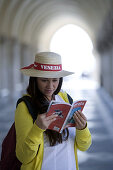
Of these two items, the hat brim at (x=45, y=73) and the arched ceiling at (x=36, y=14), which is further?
the arched ceiling at (x=36, y=14)

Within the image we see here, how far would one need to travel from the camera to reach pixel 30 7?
1942 centimetres

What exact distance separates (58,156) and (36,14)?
21.8 meters

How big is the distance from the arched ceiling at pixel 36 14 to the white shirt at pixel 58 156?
35.3 feet

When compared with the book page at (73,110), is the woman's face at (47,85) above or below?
above

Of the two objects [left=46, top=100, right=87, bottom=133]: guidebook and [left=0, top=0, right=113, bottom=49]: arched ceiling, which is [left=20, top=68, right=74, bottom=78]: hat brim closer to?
[left=46, top=100, right=87, bottom=133]: guidebook

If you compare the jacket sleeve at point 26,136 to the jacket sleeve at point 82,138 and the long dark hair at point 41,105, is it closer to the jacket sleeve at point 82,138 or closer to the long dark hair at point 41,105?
the long dark hair at point 41,105

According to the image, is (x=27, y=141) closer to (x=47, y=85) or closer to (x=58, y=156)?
(x=58, y=156)

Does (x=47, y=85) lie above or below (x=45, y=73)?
below

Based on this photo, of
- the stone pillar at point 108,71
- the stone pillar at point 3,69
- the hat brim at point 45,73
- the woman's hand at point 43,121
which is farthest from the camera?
the stone pillar at point 3,69

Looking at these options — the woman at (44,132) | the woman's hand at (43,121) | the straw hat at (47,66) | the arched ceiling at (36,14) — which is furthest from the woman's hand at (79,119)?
the arched ceiling at (36,14)

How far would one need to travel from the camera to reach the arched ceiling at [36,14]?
1612cm

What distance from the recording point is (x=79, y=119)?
206 cm

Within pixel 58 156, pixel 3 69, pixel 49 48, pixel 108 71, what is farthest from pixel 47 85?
pixel 49 48

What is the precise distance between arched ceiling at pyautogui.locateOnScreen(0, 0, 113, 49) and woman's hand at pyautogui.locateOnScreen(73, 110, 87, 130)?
10.7m
